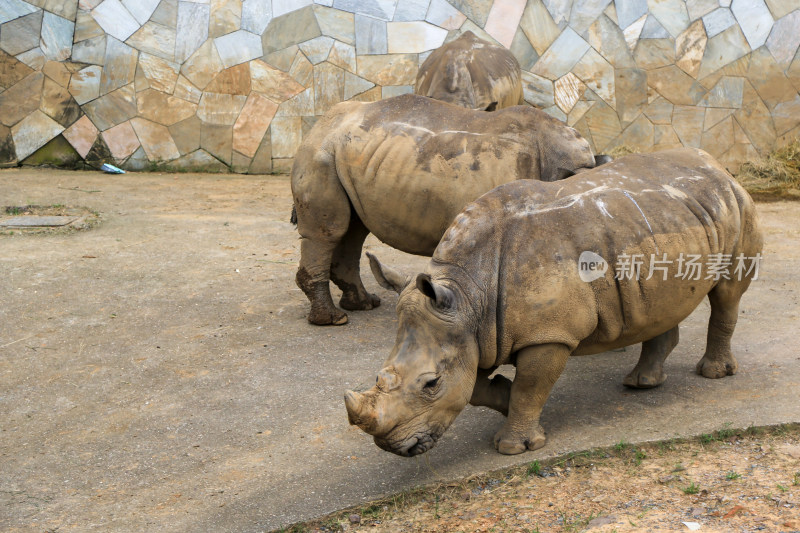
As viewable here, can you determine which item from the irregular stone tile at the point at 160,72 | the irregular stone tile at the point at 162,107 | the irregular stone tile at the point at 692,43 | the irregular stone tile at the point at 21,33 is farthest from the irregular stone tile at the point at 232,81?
the irregular stone tile at the point at 692,43

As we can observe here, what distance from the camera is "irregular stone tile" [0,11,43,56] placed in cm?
1190

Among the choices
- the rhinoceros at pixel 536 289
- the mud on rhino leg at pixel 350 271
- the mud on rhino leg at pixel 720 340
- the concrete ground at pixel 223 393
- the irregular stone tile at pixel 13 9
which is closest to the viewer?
the rhinoceros at pixel 536 289

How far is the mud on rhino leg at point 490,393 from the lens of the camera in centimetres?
457

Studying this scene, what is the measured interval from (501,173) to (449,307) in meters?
1.73

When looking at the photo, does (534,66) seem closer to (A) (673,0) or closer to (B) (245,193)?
(A) (673,0)

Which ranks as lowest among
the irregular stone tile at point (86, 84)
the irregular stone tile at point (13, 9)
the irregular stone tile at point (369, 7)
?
the irregular stone tile at point (86, 84)

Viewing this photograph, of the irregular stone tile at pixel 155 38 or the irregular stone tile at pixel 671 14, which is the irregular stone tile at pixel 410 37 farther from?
the irregular stone tile at pixel 155 38

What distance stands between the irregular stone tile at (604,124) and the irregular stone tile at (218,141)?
4.99 metres

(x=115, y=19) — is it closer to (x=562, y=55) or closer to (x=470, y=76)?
(x=562, y=55)

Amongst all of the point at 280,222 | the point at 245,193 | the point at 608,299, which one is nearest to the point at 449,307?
the point at 608,299

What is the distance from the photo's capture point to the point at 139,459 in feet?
14.9

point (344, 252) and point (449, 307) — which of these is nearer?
point (449, 307)

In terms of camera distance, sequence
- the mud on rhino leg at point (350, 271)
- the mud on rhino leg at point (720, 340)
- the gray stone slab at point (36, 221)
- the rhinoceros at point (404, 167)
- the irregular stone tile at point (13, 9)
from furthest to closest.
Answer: the irregular stone tile at point (13, 9) < the gray stone slab at point (36, 221) < the mud on rhino leg at point (350, 271) < the rhinoceros at point (404, 167) < the mud on rhino leg at point (720, 340)

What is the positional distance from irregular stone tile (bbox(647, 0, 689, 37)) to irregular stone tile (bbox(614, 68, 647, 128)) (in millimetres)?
713
